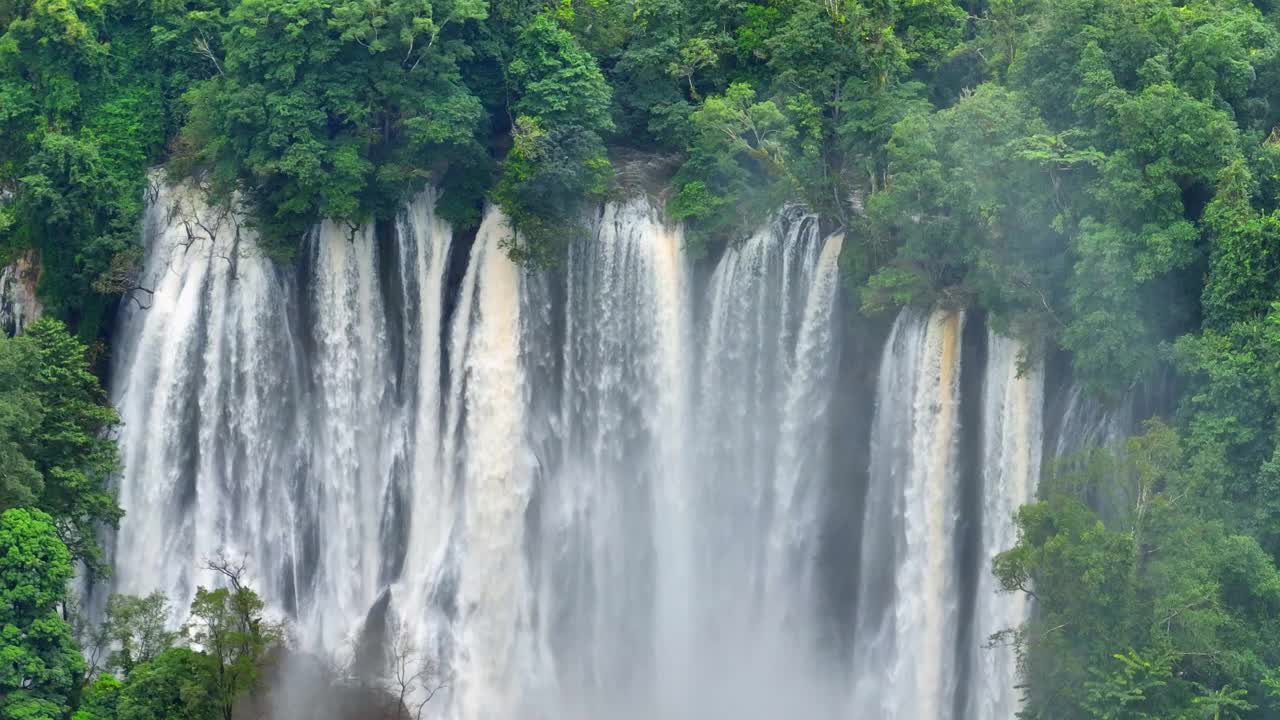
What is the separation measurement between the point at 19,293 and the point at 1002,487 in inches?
977

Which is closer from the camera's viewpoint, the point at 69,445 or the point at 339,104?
the point at 69,445

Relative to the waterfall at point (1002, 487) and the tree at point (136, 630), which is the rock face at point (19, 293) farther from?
the waterfall at point (1002, 487)

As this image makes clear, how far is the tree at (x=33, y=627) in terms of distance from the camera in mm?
41594

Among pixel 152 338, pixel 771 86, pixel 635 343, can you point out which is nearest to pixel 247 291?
pixel 152 338

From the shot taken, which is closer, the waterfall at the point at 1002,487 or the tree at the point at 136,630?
the waterfall at the point at 1002,487

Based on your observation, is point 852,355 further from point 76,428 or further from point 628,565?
point 76,428

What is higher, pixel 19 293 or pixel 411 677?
pixel 19 293

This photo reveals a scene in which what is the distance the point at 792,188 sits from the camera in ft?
153

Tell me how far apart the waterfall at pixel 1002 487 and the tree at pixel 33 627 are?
18361mm

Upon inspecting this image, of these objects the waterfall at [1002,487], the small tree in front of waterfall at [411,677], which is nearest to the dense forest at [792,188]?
the waterfall at [1002,487]

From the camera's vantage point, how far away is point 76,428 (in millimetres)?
47031

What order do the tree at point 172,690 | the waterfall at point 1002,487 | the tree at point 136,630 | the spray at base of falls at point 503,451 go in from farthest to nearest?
the spray at base of falls at point 503,451
the tree at point 136,630
the waterfall at point 1002,487
the tree at point 172,690

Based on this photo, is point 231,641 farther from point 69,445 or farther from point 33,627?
point 69,445

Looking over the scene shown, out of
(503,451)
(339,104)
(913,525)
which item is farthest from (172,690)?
(913,525)
